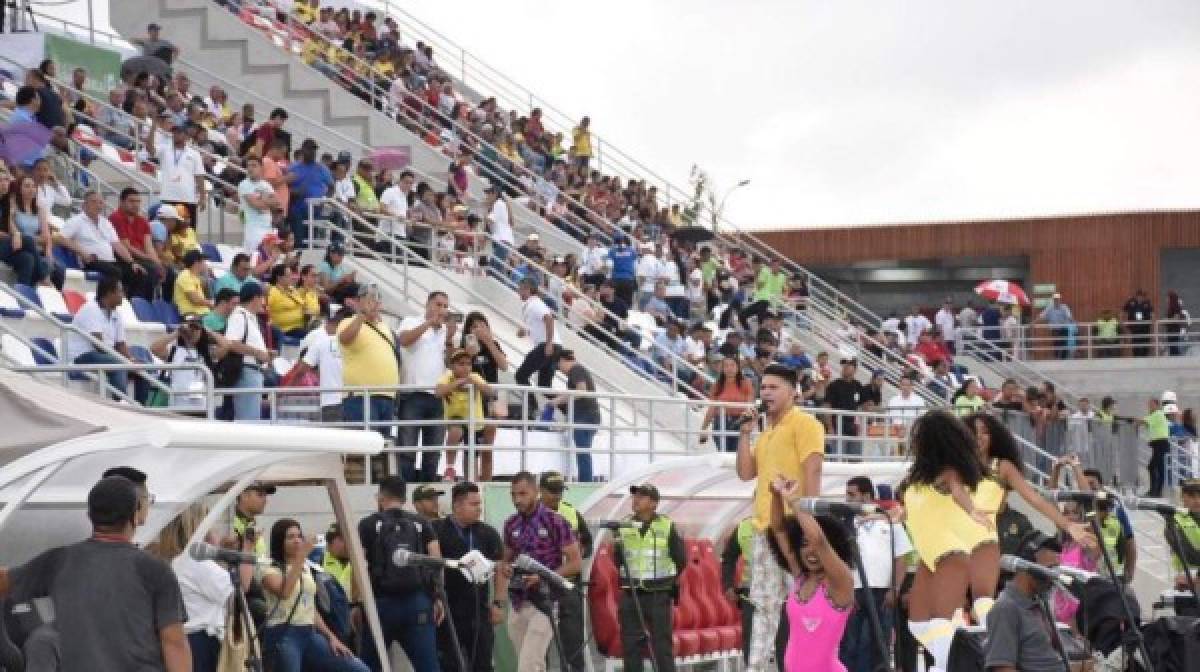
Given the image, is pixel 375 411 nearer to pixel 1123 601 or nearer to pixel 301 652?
pixel 301 652

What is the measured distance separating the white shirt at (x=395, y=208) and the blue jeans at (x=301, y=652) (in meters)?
14.3

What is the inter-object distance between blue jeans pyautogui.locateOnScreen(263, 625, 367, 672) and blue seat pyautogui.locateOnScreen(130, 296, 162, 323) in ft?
25.6

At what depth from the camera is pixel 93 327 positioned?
20219mm

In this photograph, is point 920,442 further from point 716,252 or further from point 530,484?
point 716,252

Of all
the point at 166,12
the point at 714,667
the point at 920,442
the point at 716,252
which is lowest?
the point at 714,667

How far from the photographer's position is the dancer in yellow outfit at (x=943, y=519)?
1161 centimetres

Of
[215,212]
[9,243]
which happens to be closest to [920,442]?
[9,243]

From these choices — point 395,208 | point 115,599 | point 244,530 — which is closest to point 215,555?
point 115,599

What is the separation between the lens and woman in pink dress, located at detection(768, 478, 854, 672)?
11422mm

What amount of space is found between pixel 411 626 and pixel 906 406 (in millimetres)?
13437

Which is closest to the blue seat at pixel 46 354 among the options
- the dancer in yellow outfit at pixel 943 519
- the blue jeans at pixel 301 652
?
the blue jeans at pixel 301 652

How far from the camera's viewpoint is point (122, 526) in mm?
10055

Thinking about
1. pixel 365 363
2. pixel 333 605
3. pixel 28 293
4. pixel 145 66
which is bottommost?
pixel 333 605

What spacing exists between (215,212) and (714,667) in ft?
32.5
